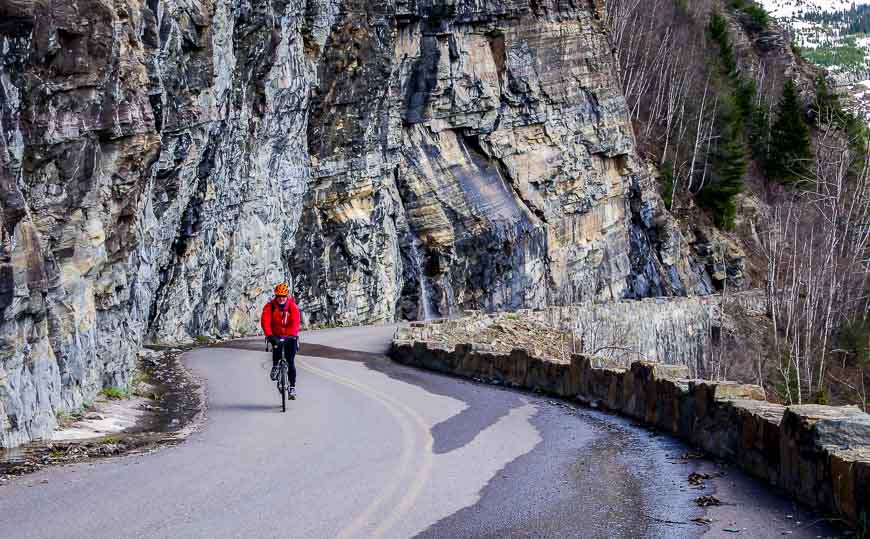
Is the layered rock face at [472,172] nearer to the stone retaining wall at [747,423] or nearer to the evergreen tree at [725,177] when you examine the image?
the evergreen tree at [725,177]

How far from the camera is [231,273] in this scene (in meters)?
31.2

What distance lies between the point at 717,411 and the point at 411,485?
131 inches

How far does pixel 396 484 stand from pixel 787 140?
6543cm

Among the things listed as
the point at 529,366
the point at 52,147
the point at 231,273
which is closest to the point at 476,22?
the point at 231,273

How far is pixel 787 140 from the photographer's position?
Result: 67.4m

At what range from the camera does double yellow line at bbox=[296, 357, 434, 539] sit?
21.8ft

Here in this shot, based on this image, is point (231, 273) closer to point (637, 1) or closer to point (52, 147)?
point (52, 147)

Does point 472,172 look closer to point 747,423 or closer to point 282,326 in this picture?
point 282,326

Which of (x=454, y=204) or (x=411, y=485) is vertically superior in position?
(x=454, y=204)

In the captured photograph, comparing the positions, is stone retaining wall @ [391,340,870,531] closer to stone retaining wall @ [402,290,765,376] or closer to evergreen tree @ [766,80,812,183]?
stone retaining wall @ [402,290,765,376]

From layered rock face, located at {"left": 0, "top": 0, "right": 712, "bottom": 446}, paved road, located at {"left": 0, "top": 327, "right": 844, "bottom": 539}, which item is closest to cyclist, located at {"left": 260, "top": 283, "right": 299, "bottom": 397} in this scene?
paved road, located at {"left": 0, "top": 327, "right": 844, "bottom": 539}

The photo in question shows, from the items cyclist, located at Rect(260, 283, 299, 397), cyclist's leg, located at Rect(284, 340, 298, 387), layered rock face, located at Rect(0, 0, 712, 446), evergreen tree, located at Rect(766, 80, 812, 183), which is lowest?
cyclist's leg, located at Rect(284, 340, 298, 387)

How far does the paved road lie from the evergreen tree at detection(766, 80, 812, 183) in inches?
2324

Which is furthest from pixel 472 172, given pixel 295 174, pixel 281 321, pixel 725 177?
pixel 281 321
